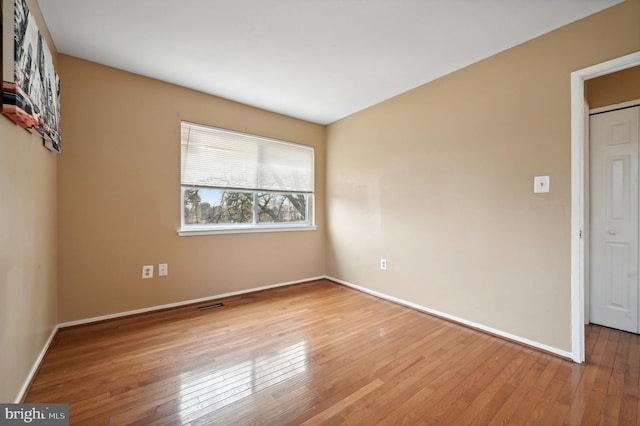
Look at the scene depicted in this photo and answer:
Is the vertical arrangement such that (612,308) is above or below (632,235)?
below

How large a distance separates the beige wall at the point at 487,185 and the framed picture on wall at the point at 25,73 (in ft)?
10.0

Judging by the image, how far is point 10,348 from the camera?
1.37 meters

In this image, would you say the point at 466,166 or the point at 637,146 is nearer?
the point at 637,146

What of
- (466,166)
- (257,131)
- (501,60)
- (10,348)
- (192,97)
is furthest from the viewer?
(257,131)

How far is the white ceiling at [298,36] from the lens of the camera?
70.9 inches

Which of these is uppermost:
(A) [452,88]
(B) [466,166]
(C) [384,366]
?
(A) [452,88]

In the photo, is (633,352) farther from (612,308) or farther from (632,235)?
(632,235)

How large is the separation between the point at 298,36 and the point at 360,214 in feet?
7.34

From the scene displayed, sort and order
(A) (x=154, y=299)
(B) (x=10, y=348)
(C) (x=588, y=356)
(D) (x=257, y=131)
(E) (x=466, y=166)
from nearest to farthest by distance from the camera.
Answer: (B) (x=10, y=348) → (C) (x=588, y=356) → (E) (x=466, y=166) → (A) (x=154, y=299) → (D) (x=257, y=131)

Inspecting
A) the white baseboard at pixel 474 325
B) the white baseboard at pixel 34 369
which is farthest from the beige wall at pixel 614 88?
the white baseboard at pixel 34 369

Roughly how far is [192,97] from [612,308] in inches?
188

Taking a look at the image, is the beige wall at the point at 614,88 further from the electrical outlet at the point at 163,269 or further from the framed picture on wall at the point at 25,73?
the electrical outlet at the point at 163,269

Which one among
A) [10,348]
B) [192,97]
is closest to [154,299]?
[10,348]

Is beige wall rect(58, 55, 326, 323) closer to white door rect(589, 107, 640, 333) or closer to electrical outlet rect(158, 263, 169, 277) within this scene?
electrical outlet rect(158, 263, 169, 277)
